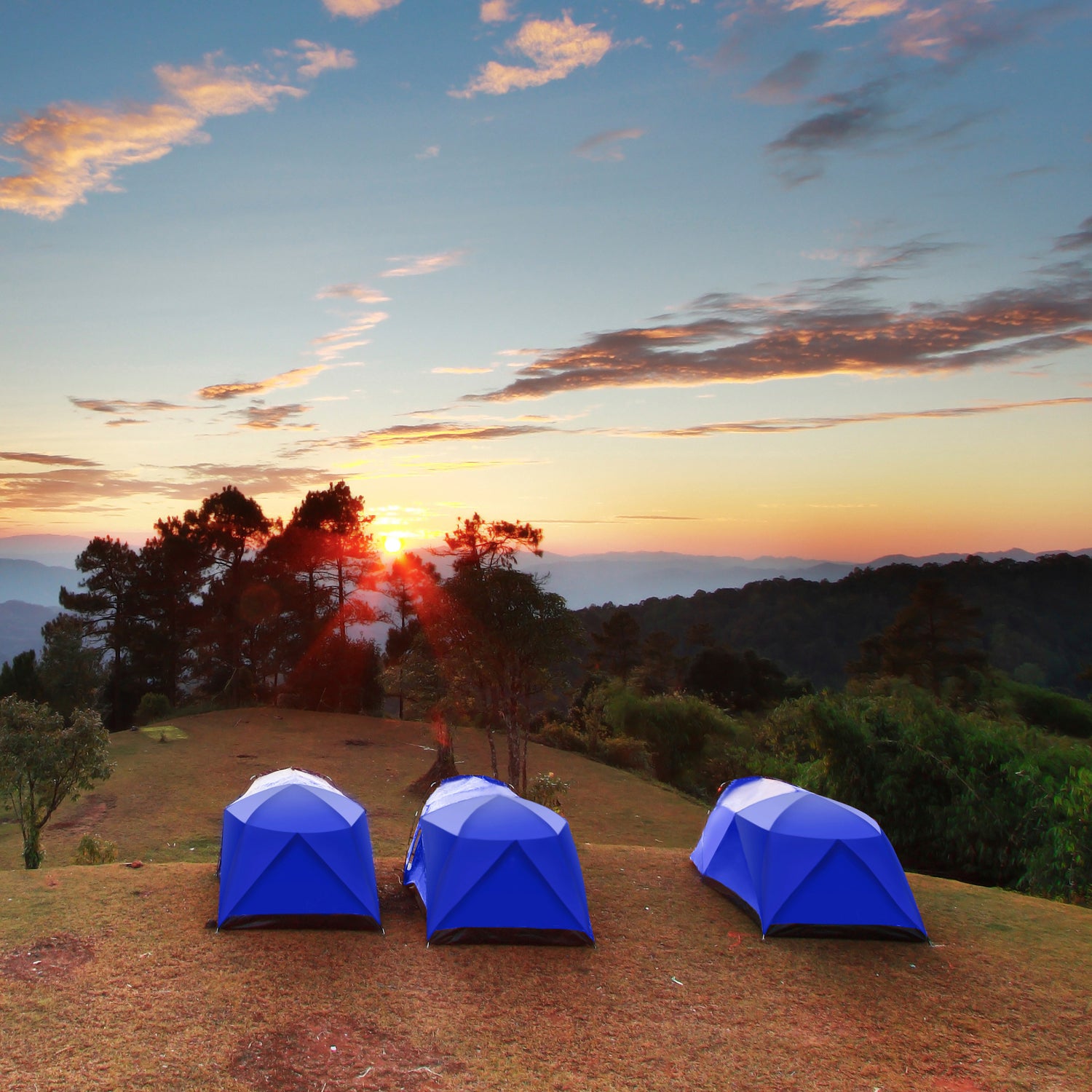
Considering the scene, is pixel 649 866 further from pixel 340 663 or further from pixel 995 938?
pixel 340 663

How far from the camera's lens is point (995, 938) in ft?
36.9

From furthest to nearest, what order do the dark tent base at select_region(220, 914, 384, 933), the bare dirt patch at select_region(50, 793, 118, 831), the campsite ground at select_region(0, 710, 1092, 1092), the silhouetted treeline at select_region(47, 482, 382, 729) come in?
the silhouetted treeline at select_region(47, 482, 382, 729) → the bare dirt patch at select_region(50, 793, 118, 831) → the dark tent base at select_region(220, 914, 384, 933) → the campsite ground at select_region(0, 710, 1092, 1092)

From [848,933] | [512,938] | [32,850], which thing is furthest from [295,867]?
[848,933]

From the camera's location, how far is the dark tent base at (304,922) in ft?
33.8

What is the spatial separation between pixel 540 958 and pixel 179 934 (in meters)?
4.77

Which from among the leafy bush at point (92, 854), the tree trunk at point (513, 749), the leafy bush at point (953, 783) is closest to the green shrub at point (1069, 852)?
the leafy bush at point (953, 783)

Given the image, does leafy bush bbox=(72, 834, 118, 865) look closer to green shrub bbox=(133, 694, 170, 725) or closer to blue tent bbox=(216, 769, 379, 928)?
blue tent bbox=(216, 769, 379, 928)

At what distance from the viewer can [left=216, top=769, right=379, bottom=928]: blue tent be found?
409 inches

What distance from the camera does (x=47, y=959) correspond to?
30.2 feet

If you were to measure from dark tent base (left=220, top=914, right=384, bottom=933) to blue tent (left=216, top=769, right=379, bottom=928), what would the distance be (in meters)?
0.01

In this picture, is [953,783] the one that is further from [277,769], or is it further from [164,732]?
[164,732]

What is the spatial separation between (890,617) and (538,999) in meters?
71.4

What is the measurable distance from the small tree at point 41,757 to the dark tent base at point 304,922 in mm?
6451

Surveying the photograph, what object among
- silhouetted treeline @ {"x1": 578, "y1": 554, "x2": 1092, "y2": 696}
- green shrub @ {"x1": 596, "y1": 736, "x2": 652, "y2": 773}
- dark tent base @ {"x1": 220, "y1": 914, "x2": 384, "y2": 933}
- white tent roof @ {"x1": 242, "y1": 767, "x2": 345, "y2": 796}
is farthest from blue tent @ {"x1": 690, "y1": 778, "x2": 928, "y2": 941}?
silhouetted treeline @ {"x1": 578, "y1": 554, "x2": 1092, "y2": 696}
